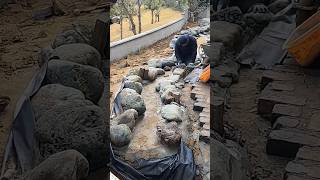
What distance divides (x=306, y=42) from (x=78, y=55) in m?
2.57

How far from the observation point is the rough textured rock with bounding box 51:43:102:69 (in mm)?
4270

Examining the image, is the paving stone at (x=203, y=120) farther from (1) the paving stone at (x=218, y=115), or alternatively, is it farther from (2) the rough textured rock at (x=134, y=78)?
(2) the rough textured rock at (x=134, y=78)

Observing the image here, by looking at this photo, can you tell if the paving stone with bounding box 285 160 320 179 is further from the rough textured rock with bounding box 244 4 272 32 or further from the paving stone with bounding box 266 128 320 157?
the rough textured rock with bounding box 244 4 272 32

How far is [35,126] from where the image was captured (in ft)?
10.4

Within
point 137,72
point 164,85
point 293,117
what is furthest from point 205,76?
point 293,117

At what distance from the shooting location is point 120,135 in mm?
5336

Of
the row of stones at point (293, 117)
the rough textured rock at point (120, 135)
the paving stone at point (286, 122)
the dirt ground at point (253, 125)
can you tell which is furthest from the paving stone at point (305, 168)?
the rough textured rock at point (120, 135)

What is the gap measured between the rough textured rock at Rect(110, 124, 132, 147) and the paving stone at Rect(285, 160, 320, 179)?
2.62m

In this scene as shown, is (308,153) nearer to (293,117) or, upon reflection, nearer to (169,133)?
(293,117)

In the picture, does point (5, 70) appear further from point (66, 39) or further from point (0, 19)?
point (0, 19)

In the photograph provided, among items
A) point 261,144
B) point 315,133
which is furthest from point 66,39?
point 315,133

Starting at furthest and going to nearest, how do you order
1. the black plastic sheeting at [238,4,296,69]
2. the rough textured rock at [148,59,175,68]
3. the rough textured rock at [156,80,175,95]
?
the rough textured rock at [148,59,175,68], the rough textured rock at [156,80,175,95], the black plastic sheeting at [238,4,296,69]

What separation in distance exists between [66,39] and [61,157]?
9.16 ft

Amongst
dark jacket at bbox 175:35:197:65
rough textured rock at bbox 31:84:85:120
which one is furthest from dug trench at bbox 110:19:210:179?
rough textured rock at bbox 31:84:85:120
